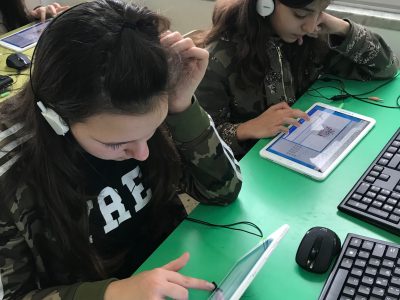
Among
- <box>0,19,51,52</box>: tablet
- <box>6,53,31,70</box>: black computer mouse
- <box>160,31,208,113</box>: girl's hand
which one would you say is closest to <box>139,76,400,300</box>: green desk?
<box>160,31,208,113</box>: girl's hand

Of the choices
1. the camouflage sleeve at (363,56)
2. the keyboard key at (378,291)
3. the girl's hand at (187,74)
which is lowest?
the keyboard key at (378,291)

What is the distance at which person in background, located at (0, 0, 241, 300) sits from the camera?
2.29 ft

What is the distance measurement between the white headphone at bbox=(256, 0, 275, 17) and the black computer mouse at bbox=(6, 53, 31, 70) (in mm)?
932

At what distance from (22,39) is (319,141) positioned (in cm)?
138

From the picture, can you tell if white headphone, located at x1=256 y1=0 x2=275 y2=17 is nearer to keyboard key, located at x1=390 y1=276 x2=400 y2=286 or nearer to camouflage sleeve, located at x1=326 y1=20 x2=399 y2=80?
camouflage sleeve, located at x1=326 y1=20 x2=399 y2=80

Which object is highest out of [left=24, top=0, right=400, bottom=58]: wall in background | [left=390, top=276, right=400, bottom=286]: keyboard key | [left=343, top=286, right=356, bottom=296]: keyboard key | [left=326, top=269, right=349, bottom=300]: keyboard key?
[left=390, top=276, right=400, bottom=286]: keyboard key

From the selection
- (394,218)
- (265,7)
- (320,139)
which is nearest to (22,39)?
(265,7)

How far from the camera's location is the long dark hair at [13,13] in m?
2.03

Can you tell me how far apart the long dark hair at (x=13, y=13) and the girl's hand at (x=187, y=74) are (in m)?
1.40

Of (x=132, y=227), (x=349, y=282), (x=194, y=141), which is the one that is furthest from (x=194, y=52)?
(x=349, y=282)

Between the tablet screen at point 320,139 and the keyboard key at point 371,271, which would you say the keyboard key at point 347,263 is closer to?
the keyboard key at point 371,271

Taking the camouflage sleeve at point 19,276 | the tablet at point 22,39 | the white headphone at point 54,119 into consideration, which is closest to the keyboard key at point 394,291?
the camouflage sleeve at point 19,276

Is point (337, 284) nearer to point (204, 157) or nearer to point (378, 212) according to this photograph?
point (378, 212)

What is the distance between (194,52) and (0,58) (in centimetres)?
118
